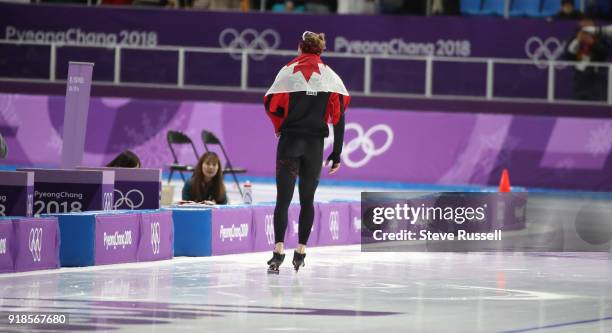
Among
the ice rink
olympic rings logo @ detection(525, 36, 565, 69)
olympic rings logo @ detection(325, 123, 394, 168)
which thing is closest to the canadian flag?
the ice rink

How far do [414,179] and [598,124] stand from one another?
3506 mm

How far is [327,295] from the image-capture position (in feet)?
35.1

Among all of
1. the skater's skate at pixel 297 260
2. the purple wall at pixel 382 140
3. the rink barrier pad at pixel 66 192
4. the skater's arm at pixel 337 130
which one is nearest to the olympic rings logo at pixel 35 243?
the rink barrier pad at pixel 66 192

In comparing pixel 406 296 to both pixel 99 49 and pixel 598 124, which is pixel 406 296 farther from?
pixel 99 49

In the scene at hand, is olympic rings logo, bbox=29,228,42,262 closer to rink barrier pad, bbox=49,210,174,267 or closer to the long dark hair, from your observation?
rink barrier pad, bbox=49,210,174,267

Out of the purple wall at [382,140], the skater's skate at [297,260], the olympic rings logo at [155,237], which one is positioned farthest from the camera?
the purple wall at [382,140]

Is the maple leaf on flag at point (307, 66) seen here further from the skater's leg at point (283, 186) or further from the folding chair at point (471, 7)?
the folding chair at point (471, 7)

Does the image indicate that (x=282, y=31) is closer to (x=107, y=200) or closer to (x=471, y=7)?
(x=471, y=7)

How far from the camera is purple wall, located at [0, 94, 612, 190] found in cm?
2603

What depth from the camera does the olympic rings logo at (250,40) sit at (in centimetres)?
2841

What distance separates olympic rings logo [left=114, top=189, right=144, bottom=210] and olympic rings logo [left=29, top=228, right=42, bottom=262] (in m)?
1.99

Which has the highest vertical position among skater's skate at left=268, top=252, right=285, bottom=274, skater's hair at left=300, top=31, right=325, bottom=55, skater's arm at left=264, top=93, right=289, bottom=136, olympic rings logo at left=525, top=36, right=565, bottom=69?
olympic rings logo at left=525, top=36, right=565, bottom=69

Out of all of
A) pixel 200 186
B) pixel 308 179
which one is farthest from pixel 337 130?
pixel 200 186

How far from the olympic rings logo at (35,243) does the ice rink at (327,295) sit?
0.73 feet
